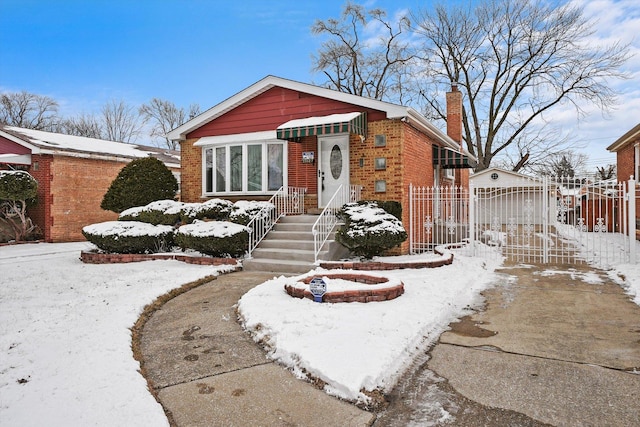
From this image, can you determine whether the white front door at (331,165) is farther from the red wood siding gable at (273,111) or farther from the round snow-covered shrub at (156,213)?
the round snow-covered shrub at (156,213)

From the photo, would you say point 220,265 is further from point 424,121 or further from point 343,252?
point 424,121

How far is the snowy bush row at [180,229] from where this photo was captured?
9.23 m

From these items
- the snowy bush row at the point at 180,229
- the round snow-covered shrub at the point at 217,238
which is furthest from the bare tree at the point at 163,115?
the round snow-covered shrub at the point at 217,238

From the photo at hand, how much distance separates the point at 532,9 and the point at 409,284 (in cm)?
2667

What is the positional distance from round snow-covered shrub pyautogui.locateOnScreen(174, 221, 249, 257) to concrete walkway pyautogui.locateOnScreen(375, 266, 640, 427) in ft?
18.1

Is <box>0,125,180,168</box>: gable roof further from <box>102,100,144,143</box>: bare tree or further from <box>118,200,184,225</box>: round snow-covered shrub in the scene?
<box>102,100,144,143</box>: bare tree

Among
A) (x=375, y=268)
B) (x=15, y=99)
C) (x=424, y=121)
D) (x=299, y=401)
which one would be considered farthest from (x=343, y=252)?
(x=15, y=99)

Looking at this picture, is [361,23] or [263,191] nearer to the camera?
[263,191]

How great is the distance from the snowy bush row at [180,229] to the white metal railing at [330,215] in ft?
5.35

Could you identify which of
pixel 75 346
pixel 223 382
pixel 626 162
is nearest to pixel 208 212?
pixel 75 346

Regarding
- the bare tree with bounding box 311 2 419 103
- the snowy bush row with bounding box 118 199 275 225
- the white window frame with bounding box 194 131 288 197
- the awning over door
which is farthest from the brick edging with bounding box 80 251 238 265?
the bare tree with bounding box 311 2 419 103

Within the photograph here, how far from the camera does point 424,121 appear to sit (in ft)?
36.8

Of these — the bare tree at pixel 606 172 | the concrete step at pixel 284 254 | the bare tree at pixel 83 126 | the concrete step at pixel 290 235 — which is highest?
the bare tree at pixel 83 126

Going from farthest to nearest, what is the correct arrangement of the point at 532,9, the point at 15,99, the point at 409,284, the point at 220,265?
the point at 15,99 → the point at 532,9 → the point at 220,265 → the point at 409,284
